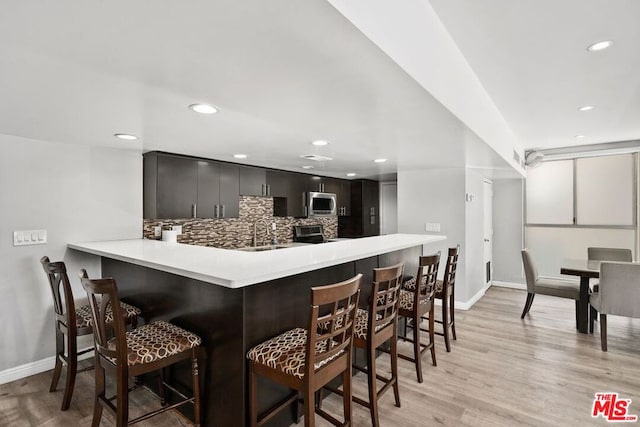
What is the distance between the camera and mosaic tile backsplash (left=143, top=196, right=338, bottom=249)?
4.20 metres

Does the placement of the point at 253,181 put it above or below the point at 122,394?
above

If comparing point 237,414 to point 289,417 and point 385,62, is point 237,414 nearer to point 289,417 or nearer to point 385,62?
point 289,417

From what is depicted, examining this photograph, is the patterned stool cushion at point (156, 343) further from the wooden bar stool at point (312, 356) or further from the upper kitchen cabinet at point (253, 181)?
the upper kitchen cabinet at point (253, 181)

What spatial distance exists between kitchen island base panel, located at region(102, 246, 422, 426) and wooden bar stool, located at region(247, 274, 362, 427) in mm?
81

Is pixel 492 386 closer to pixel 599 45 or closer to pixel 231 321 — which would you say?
pixel 231 321

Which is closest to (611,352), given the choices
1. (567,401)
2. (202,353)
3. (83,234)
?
(567,401)

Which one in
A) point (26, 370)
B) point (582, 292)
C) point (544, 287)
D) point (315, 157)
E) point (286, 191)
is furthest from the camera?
point (286, 191)

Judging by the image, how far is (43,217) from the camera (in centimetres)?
288

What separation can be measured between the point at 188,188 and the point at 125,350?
2.61m

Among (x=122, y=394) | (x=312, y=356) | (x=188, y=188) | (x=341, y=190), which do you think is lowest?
(x=122, y=394)

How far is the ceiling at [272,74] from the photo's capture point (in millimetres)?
1097

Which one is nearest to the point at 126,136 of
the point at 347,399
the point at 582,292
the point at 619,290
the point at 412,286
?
the point at 347,399

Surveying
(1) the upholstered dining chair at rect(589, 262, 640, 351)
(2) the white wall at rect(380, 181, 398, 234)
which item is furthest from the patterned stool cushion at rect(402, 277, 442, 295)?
(2) the white wall at rect(380, 181, 398, 234)

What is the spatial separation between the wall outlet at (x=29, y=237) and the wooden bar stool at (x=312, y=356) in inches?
96.1
